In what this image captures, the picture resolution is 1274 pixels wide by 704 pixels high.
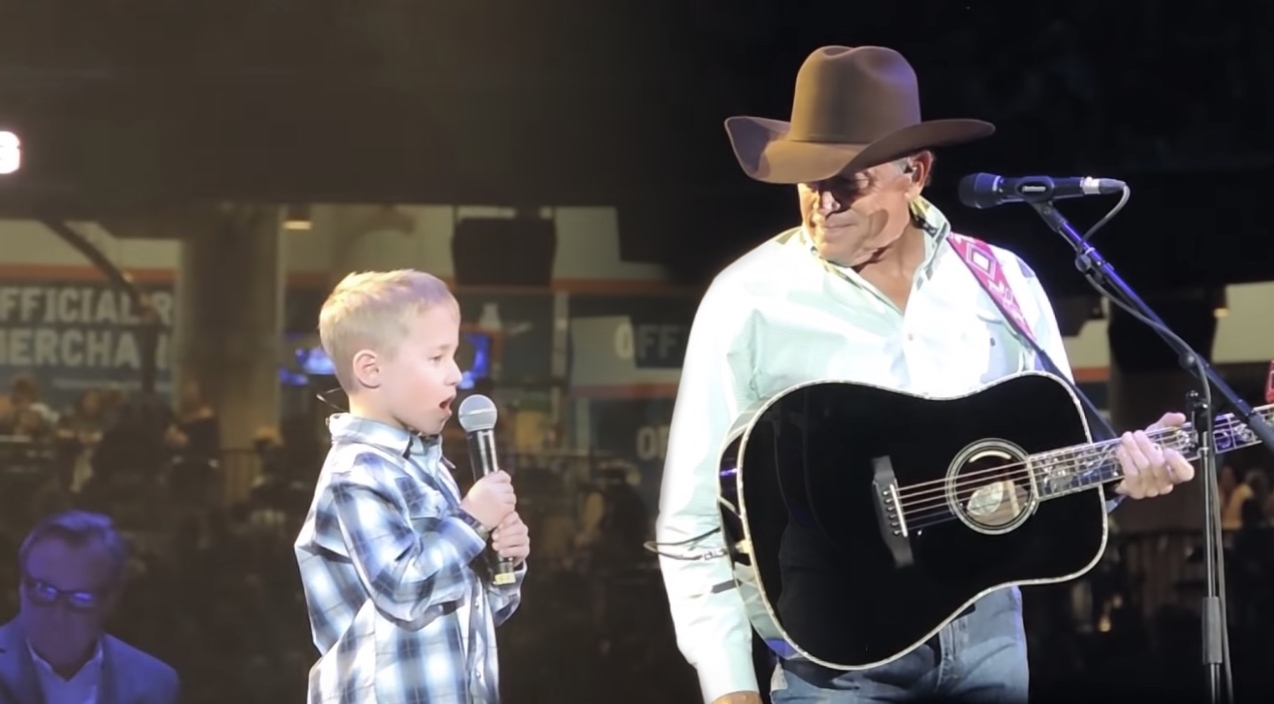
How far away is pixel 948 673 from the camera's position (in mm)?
2533

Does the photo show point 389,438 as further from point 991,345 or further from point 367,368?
point 991,345

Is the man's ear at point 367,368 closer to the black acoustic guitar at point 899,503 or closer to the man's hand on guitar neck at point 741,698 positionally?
the black acoustic guitar at point 899,503

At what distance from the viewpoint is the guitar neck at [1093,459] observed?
→ 2.61 m

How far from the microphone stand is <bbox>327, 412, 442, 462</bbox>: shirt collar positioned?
3.95 feet

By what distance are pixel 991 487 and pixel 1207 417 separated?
16.0 inches

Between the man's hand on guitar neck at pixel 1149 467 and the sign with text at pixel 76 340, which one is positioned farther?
the sign with text at pixel 76 340

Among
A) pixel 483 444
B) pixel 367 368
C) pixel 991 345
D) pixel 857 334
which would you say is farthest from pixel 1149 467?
pixel 367 368

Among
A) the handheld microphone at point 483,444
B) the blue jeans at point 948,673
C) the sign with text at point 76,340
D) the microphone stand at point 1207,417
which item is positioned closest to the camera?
the microphone stand at point 1207,417

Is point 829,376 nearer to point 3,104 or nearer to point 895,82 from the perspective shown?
point 895,82

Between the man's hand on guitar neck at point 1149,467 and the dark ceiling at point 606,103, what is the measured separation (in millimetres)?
518

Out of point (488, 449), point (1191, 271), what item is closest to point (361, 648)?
point (488, 449)

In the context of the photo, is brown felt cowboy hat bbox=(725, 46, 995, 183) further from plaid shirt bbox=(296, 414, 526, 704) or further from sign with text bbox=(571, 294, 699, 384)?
plaid shirt bbox=(296, 414, 526, 704)

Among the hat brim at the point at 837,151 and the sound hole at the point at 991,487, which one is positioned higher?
the hat brim at the point at 837,151

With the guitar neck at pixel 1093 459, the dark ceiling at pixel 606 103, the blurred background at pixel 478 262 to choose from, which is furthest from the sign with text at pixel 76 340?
the guitar neck at pixel 1093 459
